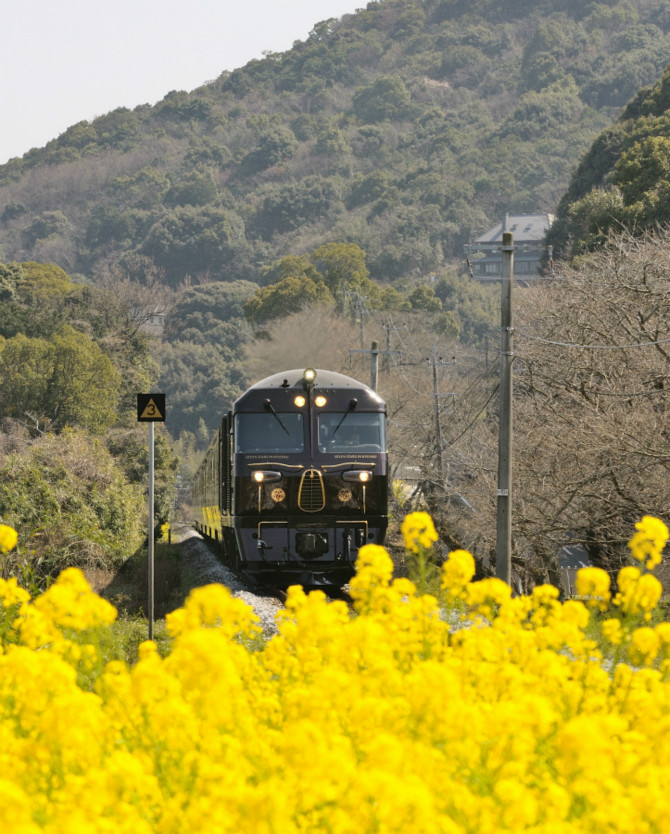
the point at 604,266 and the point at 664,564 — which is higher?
the point at 604,266

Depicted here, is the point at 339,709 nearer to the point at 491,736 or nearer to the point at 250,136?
the point at 491,736

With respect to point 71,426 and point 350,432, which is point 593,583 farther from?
point 71,426

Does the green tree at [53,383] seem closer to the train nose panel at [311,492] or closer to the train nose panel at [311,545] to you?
the train nose panel at [311,492]

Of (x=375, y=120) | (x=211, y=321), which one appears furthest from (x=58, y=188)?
(x=211, y=321)

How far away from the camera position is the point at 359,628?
4.67 metres

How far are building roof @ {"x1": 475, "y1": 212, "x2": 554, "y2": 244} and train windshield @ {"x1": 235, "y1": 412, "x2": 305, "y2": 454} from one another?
2672 inches

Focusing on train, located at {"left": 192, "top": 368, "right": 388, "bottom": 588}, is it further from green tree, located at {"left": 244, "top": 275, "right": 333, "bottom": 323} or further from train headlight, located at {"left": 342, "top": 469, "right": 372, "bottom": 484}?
green tree, located at {"left": 244, "top": 275, "right": 333, "bottom": 323}

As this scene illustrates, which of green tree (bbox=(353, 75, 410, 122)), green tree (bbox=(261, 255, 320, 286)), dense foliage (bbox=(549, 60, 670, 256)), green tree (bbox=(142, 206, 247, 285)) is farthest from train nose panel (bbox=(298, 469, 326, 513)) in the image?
green tree (bbox=(353, 75, 410, 122))

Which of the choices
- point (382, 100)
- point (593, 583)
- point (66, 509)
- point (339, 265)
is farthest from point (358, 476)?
point (382, 100)

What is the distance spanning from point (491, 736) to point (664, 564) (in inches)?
567

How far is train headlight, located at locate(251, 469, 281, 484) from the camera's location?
1447cm

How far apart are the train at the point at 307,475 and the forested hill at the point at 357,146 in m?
60.6

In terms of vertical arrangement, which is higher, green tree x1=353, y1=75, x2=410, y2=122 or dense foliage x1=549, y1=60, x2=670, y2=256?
A: green tree x1=353, y1=75, x2=410, y2=122

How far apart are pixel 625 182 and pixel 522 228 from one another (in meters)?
51.4
